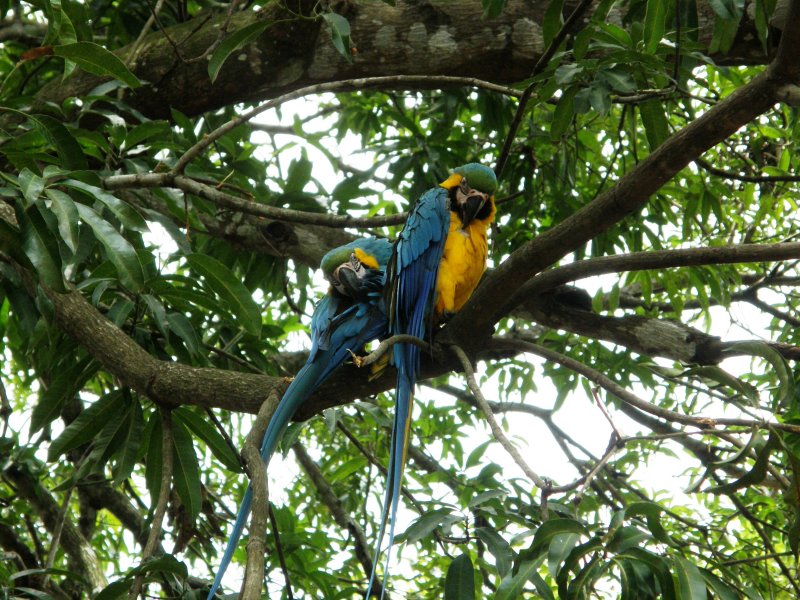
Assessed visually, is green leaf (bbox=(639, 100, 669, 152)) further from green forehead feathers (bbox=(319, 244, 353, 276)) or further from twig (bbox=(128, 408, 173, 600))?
twig (bbox=(128, 408, 173, 600))

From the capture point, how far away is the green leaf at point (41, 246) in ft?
7.00

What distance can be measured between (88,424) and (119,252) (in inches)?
45.0

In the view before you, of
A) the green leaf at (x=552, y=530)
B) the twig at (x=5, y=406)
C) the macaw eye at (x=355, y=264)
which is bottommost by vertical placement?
the green leaf at (x=552, y=530)

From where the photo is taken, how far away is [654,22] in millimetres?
2268

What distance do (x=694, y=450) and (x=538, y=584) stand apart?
2.07m

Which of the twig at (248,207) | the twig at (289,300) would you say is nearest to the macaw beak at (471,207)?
the twig at (248,207)

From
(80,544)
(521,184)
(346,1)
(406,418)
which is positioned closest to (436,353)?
(406,418)

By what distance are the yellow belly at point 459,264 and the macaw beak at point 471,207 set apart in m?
0.02

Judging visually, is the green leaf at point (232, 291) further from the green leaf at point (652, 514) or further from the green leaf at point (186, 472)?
the green leaf at point (652, 514)

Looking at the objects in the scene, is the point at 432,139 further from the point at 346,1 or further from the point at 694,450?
the point at 694,450

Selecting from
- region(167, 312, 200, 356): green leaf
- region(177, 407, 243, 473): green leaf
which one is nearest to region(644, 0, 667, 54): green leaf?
region(167, 312, 200, 356): green leaf

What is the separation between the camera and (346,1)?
357 cm

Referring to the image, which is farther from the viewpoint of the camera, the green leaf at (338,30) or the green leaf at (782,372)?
the green leaf at (338,30)

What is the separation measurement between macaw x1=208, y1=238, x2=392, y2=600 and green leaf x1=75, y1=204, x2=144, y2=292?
26.0 inches
